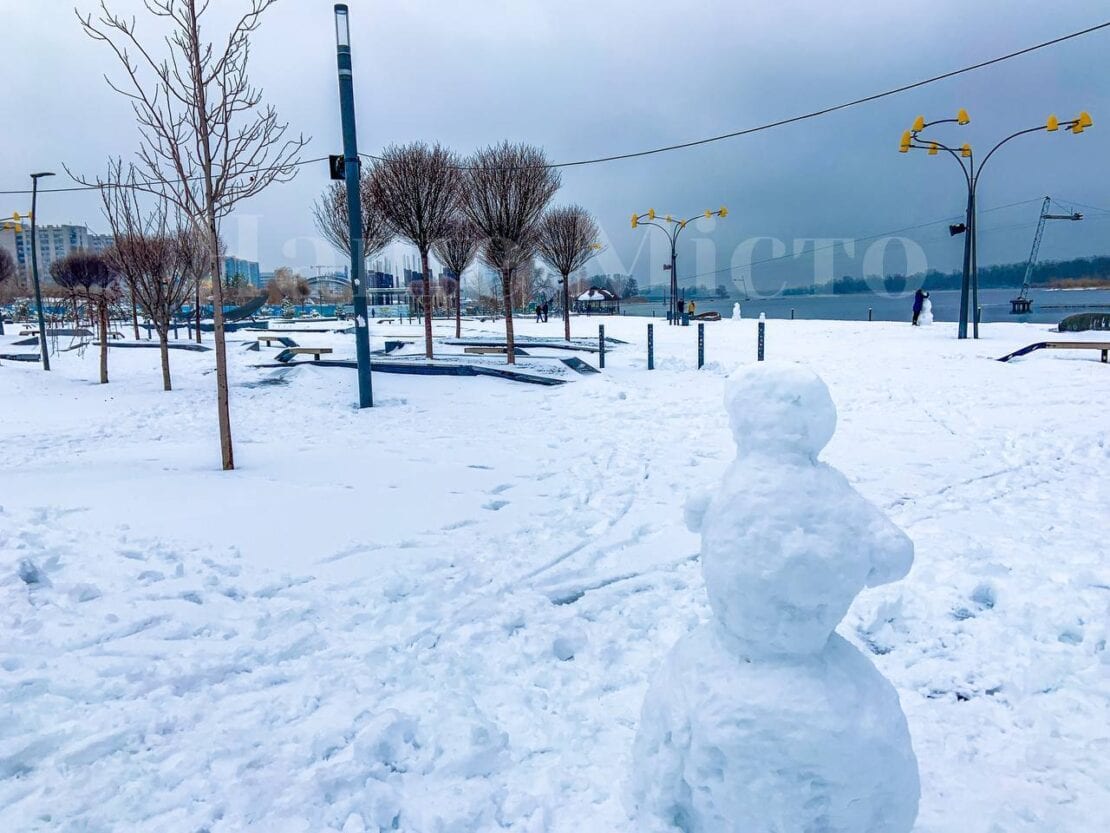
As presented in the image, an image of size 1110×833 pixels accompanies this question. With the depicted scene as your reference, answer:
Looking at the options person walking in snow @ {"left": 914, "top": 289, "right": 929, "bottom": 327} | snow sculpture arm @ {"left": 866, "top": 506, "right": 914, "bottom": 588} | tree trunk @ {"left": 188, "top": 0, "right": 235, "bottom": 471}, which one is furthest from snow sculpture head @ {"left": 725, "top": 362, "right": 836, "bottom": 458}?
person walking in snow @ {"left": 914, "top": 289, "right": 929, "bottom": 327}

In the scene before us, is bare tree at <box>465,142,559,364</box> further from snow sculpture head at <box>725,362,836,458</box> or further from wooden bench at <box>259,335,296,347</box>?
snow sculpture head at <box>725,362,836,458</box>

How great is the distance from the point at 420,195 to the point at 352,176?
6.57m

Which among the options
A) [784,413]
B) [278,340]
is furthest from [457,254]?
[784,413]

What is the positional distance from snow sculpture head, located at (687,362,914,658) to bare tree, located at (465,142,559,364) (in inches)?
589

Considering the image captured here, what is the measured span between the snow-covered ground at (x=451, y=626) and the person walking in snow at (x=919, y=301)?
18457mm

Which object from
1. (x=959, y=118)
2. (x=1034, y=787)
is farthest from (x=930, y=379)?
(x=1034, y=787)

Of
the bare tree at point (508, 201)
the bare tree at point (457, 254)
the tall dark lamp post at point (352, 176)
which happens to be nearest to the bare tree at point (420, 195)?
the bare tree at point (508, 201)

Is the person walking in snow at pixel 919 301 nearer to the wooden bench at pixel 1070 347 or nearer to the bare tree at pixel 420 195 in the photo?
the wooden bench at pixel 1070 347

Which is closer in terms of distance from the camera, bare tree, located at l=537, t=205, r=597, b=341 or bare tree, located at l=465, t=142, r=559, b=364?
bare tree, located at l=465, t=142, r=559, b=364

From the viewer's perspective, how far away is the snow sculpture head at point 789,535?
1944 millimetres

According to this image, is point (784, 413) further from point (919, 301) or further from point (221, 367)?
point (919, 301)

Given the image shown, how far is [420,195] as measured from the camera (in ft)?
56.4

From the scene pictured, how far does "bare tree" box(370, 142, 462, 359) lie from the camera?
17219 mm

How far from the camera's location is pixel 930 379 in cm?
1348
